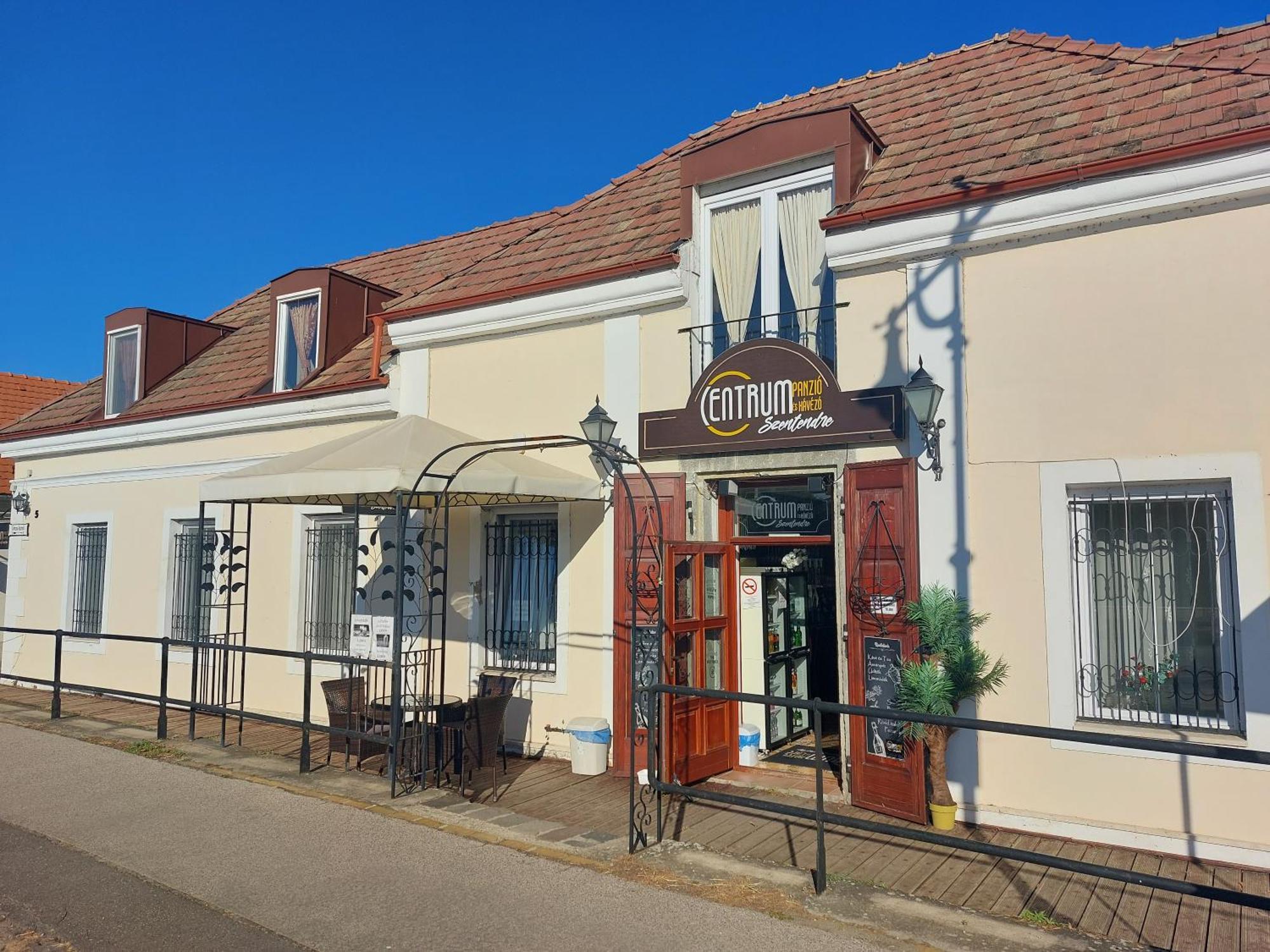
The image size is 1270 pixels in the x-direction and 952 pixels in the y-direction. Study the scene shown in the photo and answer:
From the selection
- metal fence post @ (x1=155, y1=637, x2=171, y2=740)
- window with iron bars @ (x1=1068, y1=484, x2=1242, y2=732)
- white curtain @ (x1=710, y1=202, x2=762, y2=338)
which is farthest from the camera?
metal fence post @ (x1=155, y1=637, x2=171, y2=740)

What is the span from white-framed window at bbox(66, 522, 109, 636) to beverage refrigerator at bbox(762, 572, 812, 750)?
10.2 m

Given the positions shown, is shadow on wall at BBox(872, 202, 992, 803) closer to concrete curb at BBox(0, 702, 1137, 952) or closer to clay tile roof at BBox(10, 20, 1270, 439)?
clay tile roof at BBox(10, 20, 1270, 439)

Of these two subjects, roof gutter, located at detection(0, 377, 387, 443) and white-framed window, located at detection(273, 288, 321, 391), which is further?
white-framed window, located at detection(273, 288, 321, 391)

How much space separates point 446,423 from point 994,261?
5.67m

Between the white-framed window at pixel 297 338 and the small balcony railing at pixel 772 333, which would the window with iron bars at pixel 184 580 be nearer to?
the white-framed window at pixel 297 338

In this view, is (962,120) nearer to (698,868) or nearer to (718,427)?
(718,427)

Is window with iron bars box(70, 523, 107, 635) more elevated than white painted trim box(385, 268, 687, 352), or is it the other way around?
white painted trim box(385, 268, 687, 352)

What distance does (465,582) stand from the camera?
948 cm

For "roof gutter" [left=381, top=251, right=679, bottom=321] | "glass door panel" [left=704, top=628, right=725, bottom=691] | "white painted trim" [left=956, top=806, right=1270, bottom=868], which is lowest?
"white painted trim" [left=956, top=806, right=1270, bottom=868]

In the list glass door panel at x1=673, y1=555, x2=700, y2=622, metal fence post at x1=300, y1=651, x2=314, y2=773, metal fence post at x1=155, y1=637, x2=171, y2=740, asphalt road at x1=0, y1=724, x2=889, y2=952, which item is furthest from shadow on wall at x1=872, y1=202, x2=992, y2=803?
metal fence post at x1=155, y1=637, x2=171, y2=740

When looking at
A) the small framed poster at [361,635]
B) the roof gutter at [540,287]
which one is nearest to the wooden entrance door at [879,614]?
the roof gutter at [540,287]

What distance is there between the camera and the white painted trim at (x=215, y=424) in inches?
419

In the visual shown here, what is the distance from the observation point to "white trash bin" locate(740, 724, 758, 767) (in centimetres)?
840

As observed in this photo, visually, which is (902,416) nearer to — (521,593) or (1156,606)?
(1156,606)
